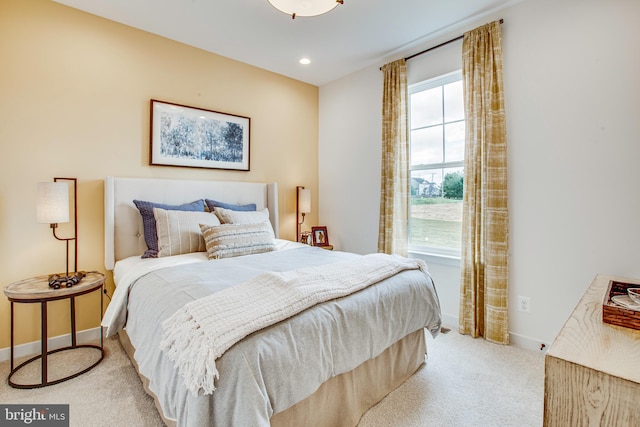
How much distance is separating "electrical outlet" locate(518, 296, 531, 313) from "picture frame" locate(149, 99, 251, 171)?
2916 millimetres

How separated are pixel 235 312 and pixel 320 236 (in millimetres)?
2670

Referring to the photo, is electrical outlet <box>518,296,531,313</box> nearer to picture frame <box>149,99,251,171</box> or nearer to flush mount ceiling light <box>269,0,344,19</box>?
flush mount ceiling light <box>269,0,344,19</box>

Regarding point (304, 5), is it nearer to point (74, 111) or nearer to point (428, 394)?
point (74, 111)

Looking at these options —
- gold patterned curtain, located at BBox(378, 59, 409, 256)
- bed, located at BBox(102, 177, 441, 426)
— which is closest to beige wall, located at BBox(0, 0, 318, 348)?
bed, located at BBox(102, 177, 441, 426)

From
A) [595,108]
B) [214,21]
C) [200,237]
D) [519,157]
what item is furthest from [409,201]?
[214,21]

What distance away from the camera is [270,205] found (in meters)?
3.55

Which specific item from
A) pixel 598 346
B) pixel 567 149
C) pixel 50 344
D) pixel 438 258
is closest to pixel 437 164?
pixel 438 258

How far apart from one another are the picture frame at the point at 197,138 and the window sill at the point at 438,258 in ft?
6.86

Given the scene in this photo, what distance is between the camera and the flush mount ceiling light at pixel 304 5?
174 centimetres

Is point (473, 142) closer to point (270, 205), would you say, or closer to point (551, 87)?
point (551, 87)

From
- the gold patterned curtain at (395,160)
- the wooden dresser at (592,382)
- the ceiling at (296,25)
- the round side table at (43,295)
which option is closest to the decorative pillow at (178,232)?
the round side table at (43,295)

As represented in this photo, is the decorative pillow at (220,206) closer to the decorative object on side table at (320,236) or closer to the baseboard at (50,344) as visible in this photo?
the decorative object on side table at (320,236)

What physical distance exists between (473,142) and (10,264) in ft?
12.2

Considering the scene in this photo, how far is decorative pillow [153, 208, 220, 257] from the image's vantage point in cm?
240
